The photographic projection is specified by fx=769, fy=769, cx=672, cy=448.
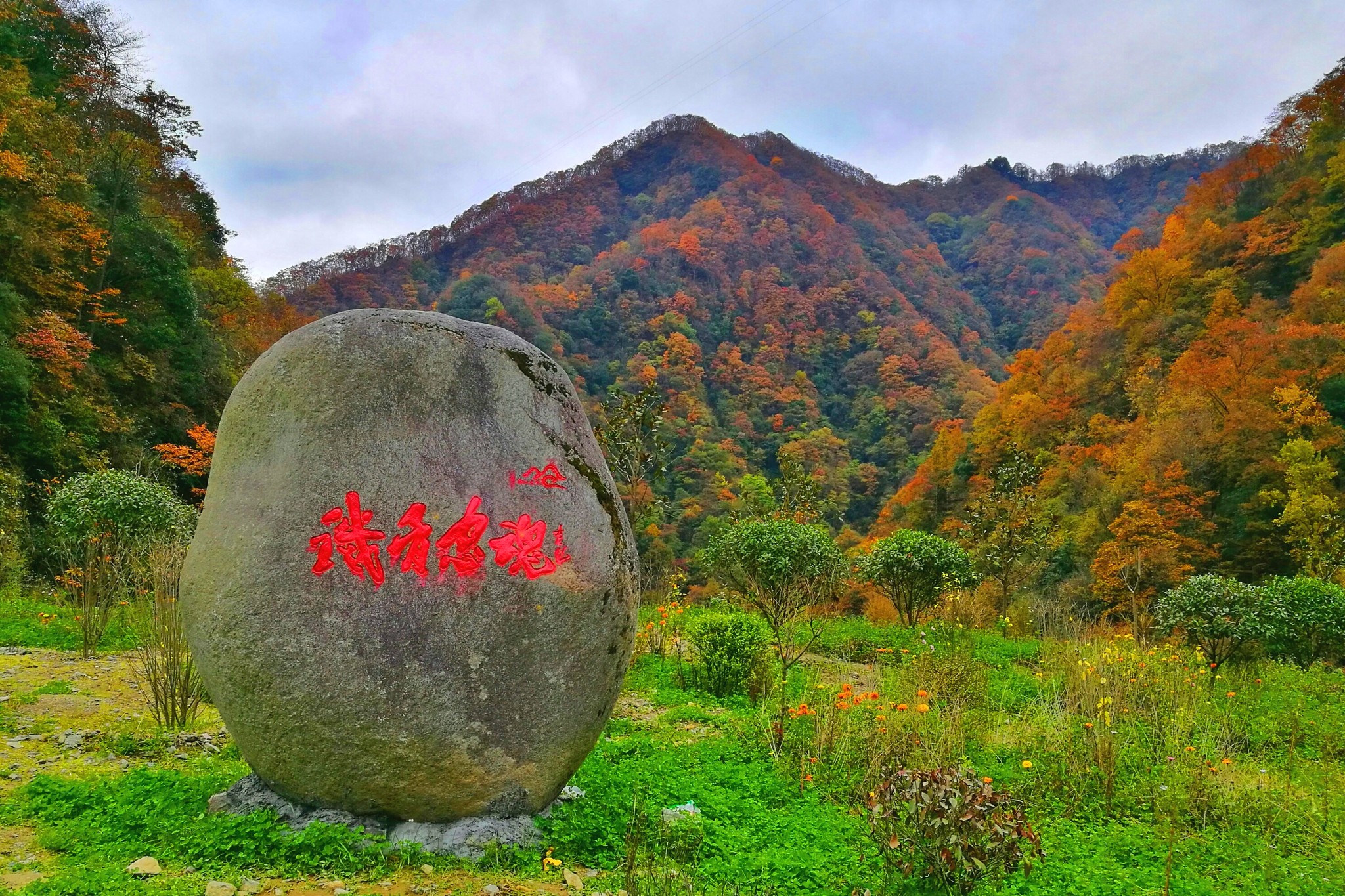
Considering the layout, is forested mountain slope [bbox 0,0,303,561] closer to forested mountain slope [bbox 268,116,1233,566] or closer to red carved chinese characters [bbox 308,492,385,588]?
red carved chinese characters [bbox 308,492,385,588]

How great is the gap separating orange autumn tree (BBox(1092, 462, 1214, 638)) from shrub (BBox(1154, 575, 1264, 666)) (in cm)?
637

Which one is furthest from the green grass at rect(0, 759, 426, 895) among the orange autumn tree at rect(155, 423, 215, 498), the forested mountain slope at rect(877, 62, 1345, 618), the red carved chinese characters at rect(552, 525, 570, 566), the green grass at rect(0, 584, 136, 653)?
the orange autumn tree at rect(155, 423, 215, 498)

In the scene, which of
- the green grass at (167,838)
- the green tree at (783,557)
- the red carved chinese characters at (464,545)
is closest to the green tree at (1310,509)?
the green tree at (783,557)

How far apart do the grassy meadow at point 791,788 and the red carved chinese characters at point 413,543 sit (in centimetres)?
120

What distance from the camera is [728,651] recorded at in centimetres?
716

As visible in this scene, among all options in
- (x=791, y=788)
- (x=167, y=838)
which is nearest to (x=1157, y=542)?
(x=791, y=788)

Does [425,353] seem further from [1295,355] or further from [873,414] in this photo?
[873,414]

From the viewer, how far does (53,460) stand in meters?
13.2

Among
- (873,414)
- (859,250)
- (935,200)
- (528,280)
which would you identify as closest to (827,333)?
(873,414)

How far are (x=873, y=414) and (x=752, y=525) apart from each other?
24322 millimetres

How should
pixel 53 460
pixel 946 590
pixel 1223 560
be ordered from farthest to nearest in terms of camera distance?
pixel 1223 560 → pixel 53 460 → pixel 946 590

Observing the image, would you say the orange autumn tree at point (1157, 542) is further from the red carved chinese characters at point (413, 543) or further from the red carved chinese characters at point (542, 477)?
the red carved chinese characters at point (413, 543)

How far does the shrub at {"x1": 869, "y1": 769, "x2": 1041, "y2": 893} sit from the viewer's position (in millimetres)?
3293

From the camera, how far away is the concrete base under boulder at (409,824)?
3.47m
